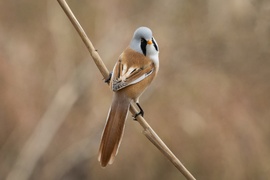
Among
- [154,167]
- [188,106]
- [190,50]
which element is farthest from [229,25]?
[154,167]

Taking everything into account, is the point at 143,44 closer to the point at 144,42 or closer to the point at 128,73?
the point at 144,42

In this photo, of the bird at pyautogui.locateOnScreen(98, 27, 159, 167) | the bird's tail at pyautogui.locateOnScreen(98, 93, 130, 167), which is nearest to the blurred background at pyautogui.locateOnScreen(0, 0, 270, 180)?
the bird at pyautogui.locateOnScreen(98, 27, 159, 167)

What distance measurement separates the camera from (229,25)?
20.7 feet

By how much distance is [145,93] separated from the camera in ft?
21.2

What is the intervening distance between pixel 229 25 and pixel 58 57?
2.10 m

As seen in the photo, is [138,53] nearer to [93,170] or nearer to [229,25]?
[229,25]

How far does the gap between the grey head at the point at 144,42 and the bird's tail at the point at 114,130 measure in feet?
0.87

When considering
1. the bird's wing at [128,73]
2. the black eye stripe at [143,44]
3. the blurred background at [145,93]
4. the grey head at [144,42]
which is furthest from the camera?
the blurred background at [145,93]

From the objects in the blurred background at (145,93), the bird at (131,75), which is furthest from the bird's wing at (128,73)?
the blurred background at (145,93)

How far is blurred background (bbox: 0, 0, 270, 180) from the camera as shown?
21.5 ft

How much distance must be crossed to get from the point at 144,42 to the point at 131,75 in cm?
A: 24

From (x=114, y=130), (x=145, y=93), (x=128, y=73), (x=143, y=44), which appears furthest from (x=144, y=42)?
(x=145, y=93)

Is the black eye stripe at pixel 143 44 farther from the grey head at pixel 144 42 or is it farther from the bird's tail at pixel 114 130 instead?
the bird's tail at pixel 114 130

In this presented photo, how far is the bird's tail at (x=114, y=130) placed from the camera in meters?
2.33
